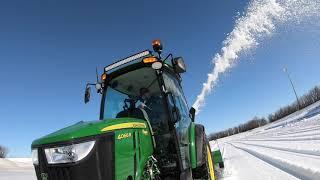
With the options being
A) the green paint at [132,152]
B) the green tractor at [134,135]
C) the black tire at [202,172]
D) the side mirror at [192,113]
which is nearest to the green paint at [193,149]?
the green tractor at [134,135]

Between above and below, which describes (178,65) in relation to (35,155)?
above

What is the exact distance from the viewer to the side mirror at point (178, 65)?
5.15 m

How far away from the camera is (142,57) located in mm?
4879

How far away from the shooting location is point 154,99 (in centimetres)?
505

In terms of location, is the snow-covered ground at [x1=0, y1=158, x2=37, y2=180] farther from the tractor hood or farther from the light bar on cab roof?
the tractor hood

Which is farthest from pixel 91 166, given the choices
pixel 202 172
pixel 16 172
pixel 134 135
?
pixel 16 172

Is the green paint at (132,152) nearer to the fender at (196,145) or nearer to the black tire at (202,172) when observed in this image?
the fender at (196,145)

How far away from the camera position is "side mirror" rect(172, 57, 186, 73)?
515 centimetres

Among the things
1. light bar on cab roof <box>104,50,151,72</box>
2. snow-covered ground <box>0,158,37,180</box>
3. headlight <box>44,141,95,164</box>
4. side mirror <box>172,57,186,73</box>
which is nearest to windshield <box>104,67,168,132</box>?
light bar on cab roof <box>104,50,151,72</box>

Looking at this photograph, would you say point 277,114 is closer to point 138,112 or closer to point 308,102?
point 308,102

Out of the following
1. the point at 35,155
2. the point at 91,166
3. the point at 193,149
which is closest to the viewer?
the point at 91,166

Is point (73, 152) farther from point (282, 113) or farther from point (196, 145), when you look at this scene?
point (282, 113)

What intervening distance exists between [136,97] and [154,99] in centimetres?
33

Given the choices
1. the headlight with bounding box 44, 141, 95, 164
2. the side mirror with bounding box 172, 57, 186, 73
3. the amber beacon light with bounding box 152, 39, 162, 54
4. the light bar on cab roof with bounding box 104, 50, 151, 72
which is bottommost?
the headlight with bounding box 44, 141, 95, 164
